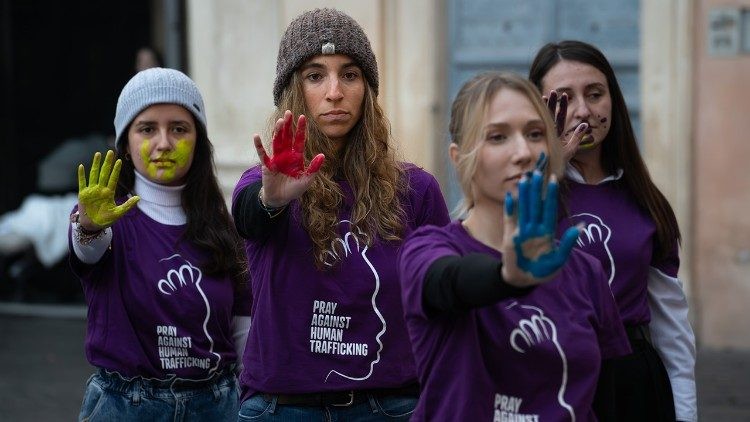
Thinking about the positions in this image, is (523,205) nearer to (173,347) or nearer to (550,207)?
(550,207)

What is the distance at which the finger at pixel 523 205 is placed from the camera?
2643 mm

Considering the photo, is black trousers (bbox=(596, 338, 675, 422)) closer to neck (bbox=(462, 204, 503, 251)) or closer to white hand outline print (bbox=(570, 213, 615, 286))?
white hand outline print (bbox=(570, 213, 615, 286))

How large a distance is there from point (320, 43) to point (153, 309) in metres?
0.97

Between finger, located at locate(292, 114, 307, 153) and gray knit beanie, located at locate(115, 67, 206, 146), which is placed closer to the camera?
finger, located at locate(292, 114, 307, 153)

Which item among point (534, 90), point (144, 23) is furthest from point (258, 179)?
point (144, 23)

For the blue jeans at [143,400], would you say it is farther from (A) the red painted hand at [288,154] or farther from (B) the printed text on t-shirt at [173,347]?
(A) the red painted hand at [288,154]

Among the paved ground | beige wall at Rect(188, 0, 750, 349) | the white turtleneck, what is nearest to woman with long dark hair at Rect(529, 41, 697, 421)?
the white turtleneck

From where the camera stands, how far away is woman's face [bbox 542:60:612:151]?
13.2 ft

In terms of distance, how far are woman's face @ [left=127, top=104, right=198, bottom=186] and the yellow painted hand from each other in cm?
32

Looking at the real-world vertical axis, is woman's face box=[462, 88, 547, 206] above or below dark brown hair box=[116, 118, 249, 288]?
above

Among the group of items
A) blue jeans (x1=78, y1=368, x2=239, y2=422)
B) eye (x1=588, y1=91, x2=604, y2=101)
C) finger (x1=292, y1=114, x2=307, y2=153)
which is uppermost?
eye (x1=588, y1=91, x2=604, y2=101)

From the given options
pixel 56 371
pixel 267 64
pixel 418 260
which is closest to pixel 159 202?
pixel 418 260

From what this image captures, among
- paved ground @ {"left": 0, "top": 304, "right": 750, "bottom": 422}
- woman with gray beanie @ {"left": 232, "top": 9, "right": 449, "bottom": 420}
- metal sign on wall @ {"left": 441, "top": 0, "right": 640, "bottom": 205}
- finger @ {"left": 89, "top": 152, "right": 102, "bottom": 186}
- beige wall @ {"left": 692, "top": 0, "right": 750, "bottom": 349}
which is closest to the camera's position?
woman with gray beanie @ {"left": 232, "top": 9, "right": 449, "bottom": 420}

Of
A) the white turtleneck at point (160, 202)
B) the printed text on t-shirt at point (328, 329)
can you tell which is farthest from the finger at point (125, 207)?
the printed text on t-shirt at point (328, 329)
